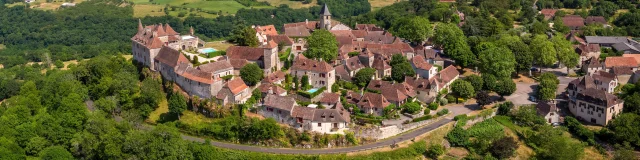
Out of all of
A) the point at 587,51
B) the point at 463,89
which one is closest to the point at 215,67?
the point at 463,89

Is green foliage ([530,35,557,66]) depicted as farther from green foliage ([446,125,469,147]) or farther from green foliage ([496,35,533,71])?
green foliage ([446,125,469,147])

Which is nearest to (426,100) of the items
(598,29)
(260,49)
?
(260,49)

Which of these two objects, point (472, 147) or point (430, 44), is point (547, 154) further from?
point (430, 44)

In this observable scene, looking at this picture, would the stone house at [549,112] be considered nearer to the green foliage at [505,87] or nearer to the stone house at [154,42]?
the green foliage at [505,87]

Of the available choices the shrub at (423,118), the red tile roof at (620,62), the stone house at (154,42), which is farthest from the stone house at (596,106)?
the stone house at (154,42)

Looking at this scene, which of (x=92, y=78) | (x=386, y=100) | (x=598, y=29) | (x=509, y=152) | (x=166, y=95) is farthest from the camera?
(x=598, y=29)

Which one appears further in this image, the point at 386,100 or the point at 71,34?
the point at 71,34
